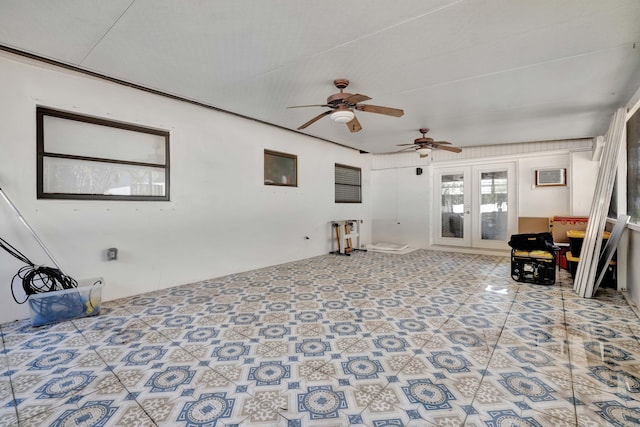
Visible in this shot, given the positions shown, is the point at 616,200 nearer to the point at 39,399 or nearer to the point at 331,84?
the point at 331,84

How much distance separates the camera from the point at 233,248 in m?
4.72

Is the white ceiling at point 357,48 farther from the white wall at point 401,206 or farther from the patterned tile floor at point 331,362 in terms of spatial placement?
the white wall at point 401,206

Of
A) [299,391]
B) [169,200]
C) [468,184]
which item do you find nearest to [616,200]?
[468,184]

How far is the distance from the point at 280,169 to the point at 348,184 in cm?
244

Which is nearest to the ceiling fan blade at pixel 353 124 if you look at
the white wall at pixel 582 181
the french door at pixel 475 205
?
the french door at pixel 475 205

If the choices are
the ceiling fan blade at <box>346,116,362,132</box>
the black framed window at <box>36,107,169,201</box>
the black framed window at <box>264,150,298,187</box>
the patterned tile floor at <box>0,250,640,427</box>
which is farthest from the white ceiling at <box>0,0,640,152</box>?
the patterned tile floor at <box>0,250,640,427</box>

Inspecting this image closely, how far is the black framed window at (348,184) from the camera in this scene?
716 cm

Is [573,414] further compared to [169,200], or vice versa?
[169,200]

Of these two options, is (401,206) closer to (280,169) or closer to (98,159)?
(280,169)

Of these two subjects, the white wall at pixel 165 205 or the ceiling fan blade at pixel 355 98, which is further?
the ceiling fan blade at pixel 355 98

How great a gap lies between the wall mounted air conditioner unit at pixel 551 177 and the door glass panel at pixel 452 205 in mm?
1515

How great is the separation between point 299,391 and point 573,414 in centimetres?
148

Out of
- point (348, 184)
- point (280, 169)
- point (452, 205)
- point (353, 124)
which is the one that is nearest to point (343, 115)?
point (353, 124)

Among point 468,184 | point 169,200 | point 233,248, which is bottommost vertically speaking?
point 233,248
